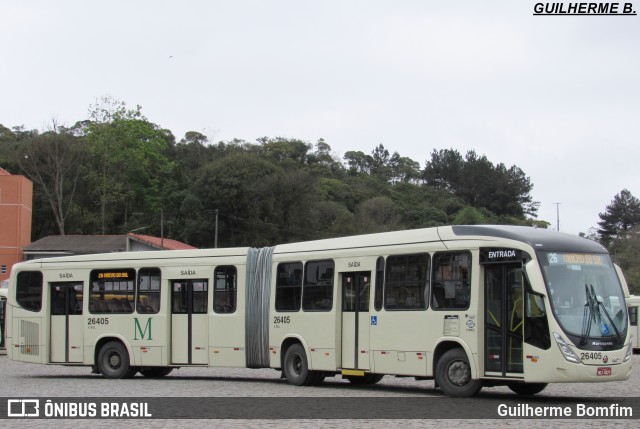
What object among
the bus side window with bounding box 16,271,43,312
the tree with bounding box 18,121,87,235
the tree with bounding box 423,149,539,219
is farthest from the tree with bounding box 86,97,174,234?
the bus side window with bounding box 16,271,43,312

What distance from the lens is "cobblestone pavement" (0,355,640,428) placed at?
1290 centimetres

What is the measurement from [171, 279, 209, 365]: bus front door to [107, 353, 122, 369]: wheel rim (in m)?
1.76

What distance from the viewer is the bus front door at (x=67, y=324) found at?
82.0ft

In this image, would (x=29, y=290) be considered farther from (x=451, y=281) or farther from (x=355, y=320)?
(x=451, y=281)

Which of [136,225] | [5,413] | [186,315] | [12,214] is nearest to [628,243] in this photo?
[136,225]

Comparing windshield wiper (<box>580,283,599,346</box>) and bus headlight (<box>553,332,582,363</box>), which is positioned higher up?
windshield wiper (<box>580,283,599,346</box>)

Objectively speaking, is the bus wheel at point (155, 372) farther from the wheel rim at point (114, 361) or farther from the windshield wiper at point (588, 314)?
the windshield wiper at point (588, 314)

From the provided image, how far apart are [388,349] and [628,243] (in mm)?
77410

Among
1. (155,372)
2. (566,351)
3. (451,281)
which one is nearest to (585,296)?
(566,351)

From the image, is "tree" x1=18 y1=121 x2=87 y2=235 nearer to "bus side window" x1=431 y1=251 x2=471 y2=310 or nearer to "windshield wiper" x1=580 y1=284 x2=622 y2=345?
"bus side window" x1=431 y1=251 x2=471 y2=310

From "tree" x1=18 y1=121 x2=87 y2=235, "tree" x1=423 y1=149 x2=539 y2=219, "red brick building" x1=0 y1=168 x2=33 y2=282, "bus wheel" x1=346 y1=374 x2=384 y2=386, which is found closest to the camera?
"bus wheel" x1=346 y1=374 x2=384 y2=386

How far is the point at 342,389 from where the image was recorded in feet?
66.7

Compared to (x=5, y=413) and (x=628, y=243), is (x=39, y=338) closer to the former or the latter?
(x=5, y=413)

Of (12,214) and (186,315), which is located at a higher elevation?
(12,214)
